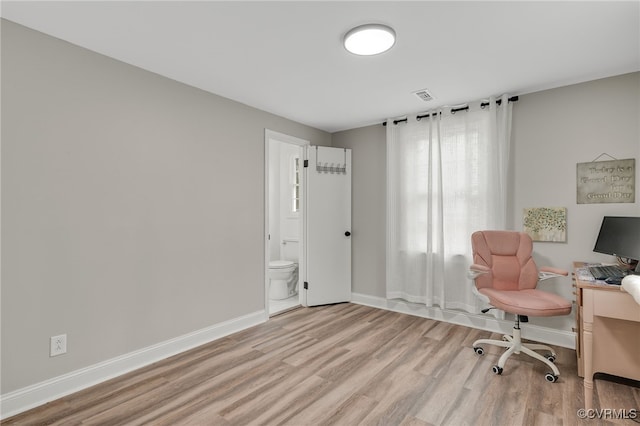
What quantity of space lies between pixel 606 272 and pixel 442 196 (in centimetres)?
165

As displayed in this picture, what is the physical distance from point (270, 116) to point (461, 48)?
7.31 feet

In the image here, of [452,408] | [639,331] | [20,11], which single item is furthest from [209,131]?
[639,331]

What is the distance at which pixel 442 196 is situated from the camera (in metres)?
3.60

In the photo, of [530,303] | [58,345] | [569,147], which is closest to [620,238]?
[530,303]

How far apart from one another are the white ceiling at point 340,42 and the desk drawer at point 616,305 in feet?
5.68

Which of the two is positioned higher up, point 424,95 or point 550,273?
point 424,95

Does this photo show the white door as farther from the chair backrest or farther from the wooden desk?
the wooden desk

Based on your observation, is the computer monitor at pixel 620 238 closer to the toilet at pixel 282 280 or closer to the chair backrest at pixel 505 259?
the chair backrest at pixel 505 259

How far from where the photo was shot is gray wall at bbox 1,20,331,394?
200 cm

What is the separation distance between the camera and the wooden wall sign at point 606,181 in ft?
8.68

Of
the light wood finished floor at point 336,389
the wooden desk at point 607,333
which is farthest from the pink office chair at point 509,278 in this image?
the wooden desk at point 607,333

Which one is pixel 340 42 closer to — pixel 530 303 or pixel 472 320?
pixel 530 303

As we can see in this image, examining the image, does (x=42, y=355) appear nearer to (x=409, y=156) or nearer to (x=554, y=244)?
(x=409, y=156)

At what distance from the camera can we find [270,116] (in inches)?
149
